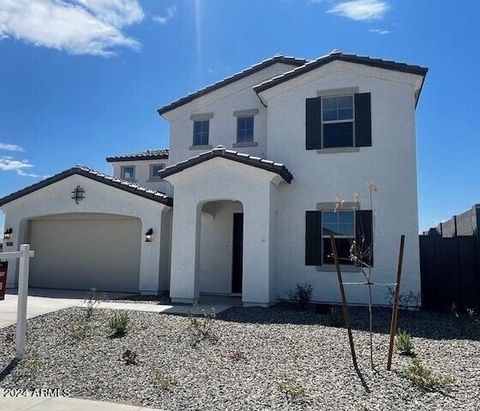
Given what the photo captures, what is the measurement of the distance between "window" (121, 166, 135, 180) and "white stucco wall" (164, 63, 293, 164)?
6354 mm

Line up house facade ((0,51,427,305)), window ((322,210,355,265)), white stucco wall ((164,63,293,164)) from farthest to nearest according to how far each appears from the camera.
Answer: white stucco wall ((164,63,293,164))
window ((322,210,355,265))
house facade ((0,51,427,305))

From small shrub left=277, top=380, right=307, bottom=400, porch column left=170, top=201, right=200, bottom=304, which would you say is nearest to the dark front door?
porch column left=170, top=201, right=200, bottom=304

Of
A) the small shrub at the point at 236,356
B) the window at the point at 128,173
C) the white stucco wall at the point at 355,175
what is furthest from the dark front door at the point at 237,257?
the window at the point at 128,173

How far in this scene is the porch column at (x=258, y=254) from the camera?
1199 centimetres

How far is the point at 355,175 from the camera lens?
42.3 ft

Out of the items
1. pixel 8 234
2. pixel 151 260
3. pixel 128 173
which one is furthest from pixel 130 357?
pixel 128 173

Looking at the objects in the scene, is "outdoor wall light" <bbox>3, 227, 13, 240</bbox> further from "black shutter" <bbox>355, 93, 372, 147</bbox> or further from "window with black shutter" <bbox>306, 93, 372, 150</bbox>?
"black shutter" <bbox>355, 93, 372, 147</bbox>

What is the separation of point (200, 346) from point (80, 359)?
6.72ft

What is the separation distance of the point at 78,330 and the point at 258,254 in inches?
210

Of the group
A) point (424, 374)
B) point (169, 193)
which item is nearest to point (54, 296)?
point (169, 193)

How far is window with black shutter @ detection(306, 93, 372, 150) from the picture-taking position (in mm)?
12992

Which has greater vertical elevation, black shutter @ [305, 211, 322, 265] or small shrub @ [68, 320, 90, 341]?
black shutter @ [305, 211, 322, 265]

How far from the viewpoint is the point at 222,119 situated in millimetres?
16047

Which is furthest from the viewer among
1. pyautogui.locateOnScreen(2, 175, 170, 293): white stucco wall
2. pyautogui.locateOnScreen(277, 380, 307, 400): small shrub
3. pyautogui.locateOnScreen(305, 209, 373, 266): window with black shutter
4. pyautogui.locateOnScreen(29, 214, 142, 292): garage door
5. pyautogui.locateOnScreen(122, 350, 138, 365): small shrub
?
pyautogui.locateOnScreen(29, 214, 142, 292): garage door
